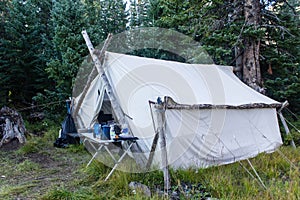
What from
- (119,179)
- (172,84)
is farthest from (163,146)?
(172,84)

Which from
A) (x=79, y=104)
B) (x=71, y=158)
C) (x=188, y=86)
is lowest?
(x=71, y=158)

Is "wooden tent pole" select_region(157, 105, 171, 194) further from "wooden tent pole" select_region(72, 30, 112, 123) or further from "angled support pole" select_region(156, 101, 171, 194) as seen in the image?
"wooden tent pole" select_region(72, 30, 112, 123)

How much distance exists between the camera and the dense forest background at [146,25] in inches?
233

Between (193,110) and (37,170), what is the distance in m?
2.59

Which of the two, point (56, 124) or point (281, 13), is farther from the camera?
point (56, 124)

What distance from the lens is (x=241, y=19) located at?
6.10 metres

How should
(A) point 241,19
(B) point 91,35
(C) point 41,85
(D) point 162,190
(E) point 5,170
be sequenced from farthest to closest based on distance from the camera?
1. (C) point 41,85
2. (B) point 91,35
3. (A) point 241,19
4. (E) point 5,170
5. (D) point 162,190

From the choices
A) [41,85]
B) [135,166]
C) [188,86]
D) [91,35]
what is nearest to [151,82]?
[188,86]

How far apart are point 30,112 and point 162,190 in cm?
716

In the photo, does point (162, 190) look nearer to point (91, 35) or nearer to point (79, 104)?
point (79, 104)

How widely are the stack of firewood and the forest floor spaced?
142mm

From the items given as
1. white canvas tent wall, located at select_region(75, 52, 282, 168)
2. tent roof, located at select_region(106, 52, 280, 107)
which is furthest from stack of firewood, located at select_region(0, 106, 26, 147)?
tent roof, located at select_region(106, 52, 280, 107)

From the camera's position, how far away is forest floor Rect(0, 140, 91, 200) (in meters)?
3.06

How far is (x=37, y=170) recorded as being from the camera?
392cm
